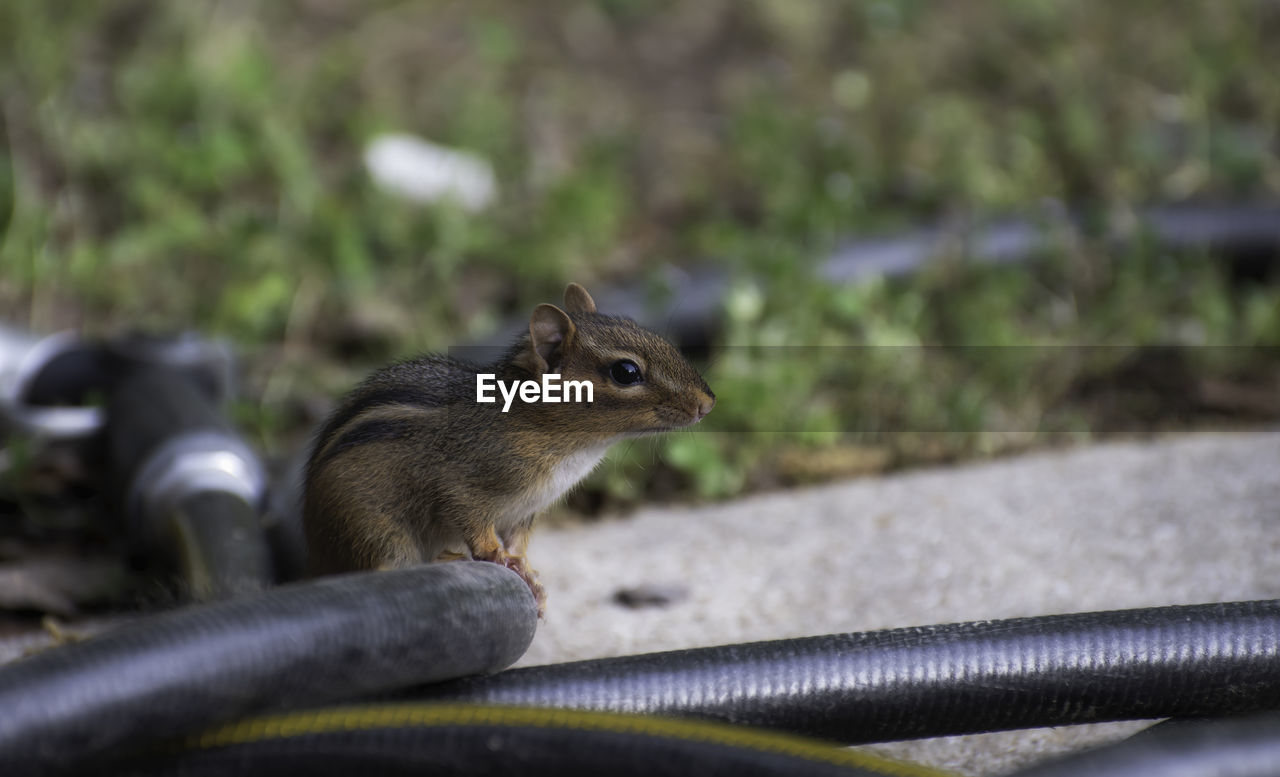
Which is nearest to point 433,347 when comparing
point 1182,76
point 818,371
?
point 818,371

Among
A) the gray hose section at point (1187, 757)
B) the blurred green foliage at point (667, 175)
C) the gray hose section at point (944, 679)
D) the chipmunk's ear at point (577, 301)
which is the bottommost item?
the gray hose section at point (1187, 757)

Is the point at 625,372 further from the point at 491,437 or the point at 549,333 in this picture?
the point at 491,437

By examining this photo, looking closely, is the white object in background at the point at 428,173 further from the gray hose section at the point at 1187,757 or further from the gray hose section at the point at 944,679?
the gray hose section at the point at 1187,757

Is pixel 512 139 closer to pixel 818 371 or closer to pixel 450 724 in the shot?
pixel 818 371

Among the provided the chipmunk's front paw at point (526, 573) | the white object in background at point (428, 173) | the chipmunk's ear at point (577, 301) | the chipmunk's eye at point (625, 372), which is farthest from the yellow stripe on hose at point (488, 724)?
the white object in background at point (428, 173)

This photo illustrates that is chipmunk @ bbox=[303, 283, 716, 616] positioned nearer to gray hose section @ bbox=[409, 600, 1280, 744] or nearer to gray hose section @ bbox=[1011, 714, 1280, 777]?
gray hose section @ bbox=[409, 600, 1280, 744]
